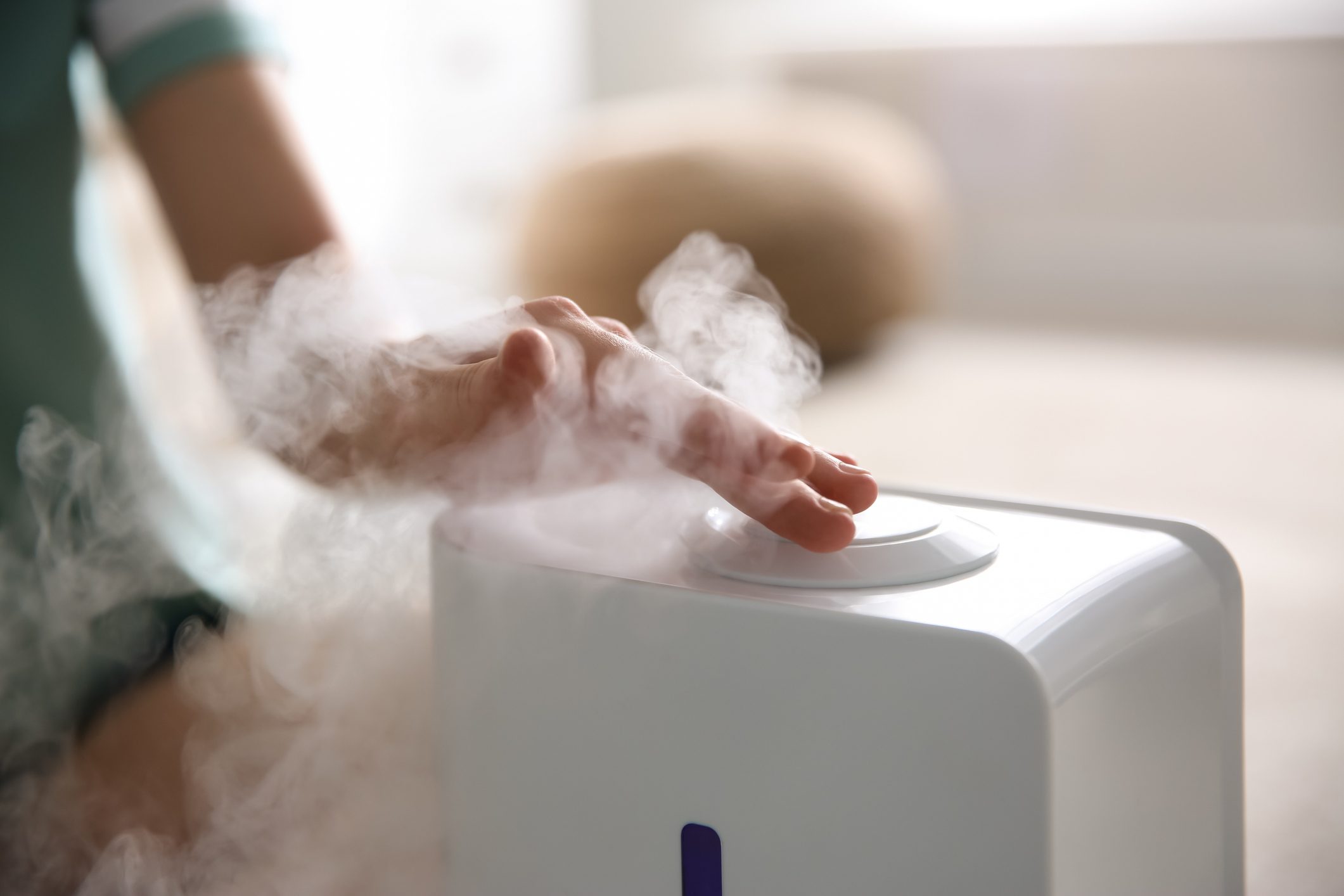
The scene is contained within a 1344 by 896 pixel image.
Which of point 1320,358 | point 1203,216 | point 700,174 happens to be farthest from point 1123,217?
point 700,174

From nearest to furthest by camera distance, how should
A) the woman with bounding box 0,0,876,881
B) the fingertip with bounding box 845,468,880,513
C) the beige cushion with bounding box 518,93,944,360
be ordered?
the fingertip with bounding box 845,468,880,513 → the woman with bounding box 0,0,876,881 → the beige cushion with bounding box 518,93,944,360

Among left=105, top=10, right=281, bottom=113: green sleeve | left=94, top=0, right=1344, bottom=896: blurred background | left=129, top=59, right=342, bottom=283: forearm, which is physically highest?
left=105, top=10, right=281, bottom=113: green sleeve

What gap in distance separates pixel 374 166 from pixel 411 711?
304 centimetres

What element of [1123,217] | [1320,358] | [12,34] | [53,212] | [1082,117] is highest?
[12,34]

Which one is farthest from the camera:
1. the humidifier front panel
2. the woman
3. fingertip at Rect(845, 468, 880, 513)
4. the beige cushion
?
the beige cushion

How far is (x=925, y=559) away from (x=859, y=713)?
0.09 metres

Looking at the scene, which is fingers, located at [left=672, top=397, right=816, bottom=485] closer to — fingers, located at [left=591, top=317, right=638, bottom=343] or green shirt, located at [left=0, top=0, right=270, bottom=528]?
fingers, located at [left=591, top=317, right=638, bottom=343]

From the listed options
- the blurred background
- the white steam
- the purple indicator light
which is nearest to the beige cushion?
the blurred background

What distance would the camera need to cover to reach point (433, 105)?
145 inches

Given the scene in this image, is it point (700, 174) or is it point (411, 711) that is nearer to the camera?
point (411, 711)

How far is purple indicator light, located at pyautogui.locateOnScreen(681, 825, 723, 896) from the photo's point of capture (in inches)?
21.1

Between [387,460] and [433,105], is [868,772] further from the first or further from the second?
[433,105]

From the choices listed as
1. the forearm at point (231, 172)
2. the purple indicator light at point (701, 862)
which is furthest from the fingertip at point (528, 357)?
the forearm at point (231, 172)

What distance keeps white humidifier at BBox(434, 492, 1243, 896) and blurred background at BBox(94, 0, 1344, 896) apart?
26 centimetres
